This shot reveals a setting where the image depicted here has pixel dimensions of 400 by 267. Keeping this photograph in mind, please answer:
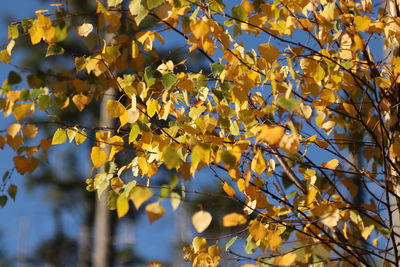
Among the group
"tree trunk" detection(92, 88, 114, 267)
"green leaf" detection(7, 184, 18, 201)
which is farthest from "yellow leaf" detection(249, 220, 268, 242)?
"tree trunk" detection(92, 88, 114, 267)

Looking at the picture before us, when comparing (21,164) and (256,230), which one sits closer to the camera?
(256,230)

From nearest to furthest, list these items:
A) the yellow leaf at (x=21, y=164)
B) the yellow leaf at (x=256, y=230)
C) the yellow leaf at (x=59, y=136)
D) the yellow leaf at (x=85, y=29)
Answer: the yellow leaf at (x=256, y=230) < the yellow leaf at (x=59, y=136) < the yellow leaf at (x=85, y=29) < the yellow leaf at (x=21, y=164)

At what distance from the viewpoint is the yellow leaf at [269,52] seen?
1289 mm

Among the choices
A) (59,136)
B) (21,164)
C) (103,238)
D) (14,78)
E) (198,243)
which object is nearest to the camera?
(198,243)

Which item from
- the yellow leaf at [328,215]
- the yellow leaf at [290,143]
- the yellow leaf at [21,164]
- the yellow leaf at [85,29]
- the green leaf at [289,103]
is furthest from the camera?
the yellow leaf at [21,164]

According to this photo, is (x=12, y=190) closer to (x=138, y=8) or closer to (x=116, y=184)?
(x=116, y=184)

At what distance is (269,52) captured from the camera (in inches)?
51.1

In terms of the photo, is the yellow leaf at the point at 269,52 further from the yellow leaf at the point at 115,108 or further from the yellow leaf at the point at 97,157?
the yellow leaf at the point at 97,157

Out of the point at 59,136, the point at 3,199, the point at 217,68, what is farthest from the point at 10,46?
the point at 217,68

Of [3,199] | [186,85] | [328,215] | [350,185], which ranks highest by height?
[186,85]

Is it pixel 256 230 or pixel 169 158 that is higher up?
pixel 169 158

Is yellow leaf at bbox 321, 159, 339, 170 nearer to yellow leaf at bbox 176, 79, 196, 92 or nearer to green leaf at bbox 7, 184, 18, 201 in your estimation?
yellow leaf at bbox 176, 79, 196, 92

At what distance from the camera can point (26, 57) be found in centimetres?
716

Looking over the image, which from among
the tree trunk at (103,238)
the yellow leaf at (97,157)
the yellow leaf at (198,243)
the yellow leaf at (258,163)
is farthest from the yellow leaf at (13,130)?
the tree trunk at (103,238)
